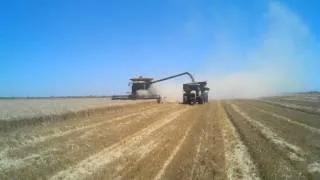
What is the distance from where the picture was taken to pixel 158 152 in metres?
15.9

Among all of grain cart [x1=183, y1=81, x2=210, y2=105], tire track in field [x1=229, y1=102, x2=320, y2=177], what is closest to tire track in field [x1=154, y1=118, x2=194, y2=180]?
tire track in field [x1=229, y1=102, x2=320, y2=177]

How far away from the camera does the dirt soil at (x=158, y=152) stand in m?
12.5

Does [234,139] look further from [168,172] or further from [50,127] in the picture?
[50,127]

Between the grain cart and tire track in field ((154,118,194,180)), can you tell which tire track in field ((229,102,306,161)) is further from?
the grain cart

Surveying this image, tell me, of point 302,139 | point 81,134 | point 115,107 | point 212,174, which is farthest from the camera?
point 115,107

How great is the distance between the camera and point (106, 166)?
13562 mm

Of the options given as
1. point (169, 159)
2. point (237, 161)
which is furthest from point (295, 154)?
point (169, 159)

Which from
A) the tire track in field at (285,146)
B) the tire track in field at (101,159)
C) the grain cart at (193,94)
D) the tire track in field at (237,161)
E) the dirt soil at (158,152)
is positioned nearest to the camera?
the tire track in field at (237,161)

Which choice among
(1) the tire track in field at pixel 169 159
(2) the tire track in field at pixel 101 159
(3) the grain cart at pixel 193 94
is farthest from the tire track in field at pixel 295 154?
(3) the grain cart at pixel 193 94

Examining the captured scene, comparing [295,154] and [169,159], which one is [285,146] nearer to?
[295,154]

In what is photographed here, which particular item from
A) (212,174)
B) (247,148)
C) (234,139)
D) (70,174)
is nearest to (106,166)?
(70,174)

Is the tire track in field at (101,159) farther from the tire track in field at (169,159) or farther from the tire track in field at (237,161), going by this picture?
the tire track in field at (237,161)

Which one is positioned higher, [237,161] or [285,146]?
[285,146]

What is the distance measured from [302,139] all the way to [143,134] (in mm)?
7538
